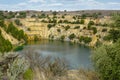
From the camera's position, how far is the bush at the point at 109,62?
62.8ft

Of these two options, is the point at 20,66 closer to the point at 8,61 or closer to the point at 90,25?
the point at 8,61

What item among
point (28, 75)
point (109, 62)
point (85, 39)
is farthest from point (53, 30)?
point (28, 75)

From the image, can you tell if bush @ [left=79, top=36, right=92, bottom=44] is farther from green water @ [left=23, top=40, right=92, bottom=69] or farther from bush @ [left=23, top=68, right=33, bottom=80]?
bush @ [left=23, top=68, right=33, bottom=80]

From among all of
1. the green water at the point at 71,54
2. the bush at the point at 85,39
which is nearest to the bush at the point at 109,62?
the green water at the point at 71,54

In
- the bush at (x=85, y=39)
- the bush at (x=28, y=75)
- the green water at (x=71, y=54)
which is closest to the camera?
the bush at (x=28, y=75)

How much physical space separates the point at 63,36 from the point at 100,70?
71.2 metres

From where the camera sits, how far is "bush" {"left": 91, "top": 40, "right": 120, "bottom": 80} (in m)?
19.1

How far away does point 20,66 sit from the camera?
587 inches

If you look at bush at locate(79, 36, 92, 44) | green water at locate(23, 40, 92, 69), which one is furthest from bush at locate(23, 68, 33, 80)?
bush at locate(79, 36, 92, 44)

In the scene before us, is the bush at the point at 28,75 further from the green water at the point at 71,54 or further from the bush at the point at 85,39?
the bush at the point at 85,39

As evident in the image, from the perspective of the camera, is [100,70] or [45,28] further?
[45,28]

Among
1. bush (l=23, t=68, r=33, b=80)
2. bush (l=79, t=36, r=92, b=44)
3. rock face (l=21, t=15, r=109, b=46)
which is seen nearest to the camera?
bush (l=23, t=68, r=33, b=80)

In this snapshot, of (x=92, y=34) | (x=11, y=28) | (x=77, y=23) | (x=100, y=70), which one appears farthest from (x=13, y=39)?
(x=100, y=70)

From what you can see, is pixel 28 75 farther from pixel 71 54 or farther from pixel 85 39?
pixel 85 39
